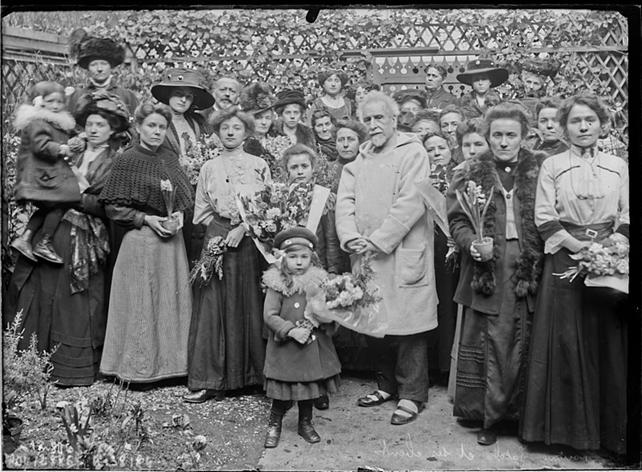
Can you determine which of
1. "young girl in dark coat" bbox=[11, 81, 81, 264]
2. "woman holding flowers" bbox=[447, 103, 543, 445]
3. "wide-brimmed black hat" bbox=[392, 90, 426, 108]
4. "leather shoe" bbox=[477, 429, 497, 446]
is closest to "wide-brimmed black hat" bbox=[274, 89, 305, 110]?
"wide-brimmed black hat" bbox=[392, 90, 426, 108]

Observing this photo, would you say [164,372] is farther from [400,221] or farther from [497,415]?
[497,415]

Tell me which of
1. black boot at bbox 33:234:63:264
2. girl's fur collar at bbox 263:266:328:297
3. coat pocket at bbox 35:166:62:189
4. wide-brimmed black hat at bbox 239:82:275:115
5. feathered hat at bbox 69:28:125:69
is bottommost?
girl's fur collar at bbox 263:266:328:297

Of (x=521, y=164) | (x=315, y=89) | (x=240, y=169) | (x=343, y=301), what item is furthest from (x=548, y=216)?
(x=240, y=169)

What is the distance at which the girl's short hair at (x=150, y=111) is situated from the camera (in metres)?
5.55

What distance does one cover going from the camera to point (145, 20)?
211 inches

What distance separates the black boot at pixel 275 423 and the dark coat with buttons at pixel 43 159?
2243 millimetres

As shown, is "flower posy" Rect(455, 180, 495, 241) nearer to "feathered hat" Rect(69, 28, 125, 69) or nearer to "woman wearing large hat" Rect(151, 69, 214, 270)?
"woman wearing large hat" Rect(151, 69, 214, 270)

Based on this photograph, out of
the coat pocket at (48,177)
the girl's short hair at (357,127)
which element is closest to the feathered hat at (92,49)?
the coat pocket at (48,177)

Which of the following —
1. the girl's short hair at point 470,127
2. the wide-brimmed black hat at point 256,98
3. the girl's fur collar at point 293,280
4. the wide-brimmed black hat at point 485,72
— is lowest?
the girl's fur collar at point 293,280

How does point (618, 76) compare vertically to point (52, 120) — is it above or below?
above

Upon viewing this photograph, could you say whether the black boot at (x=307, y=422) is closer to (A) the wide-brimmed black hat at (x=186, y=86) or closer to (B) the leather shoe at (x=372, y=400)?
(B) the leather shoe at (x=372, y=400)

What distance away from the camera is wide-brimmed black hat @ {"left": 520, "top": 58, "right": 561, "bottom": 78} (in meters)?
5.33

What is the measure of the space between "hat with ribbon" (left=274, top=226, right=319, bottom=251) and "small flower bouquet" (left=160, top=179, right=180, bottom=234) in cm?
89

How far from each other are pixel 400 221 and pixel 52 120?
9.14 feet
